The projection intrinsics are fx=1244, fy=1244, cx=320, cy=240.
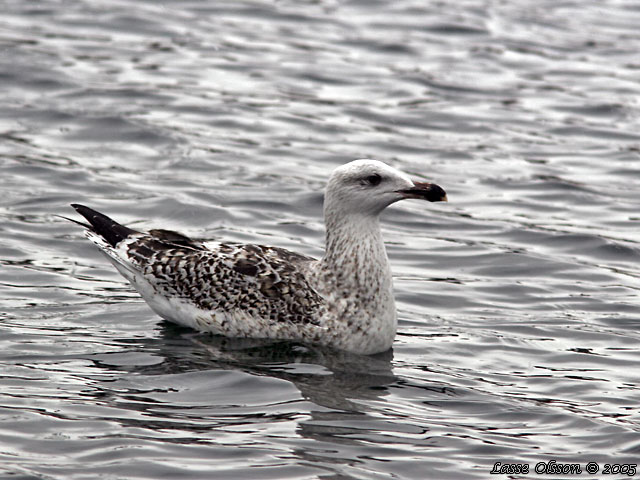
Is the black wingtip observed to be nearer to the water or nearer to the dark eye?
the water

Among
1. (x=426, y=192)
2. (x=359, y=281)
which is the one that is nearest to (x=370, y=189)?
(x=426, y=192)

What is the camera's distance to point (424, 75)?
21188mm

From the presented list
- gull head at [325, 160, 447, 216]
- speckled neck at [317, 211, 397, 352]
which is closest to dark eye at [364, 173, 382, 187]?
gull head at [325, 160, 447, 216]

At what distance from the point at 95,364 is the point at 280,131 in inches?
338

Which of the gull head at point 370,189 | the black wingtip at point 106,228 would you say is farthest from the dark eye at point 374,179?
the black wingtip at point 106,228

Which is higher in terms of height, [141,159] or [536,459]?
[141,159]

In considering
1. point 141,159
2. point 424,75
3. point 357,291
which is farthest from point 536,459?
point 424,75

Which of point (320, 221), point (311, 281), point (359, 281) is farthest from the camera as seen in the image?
point (320, 221)

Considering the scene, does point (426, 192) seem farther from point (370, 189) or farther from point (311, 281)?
point (311, 281)

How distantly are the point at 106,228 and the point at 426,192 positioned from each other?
3.17 metres

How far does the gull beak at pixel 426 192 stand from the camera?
33.6 ft

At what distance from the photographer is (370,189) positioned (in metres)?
10.5

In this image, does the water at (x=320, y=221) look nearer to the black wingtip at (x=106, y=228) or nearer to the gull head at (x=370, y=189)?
the black wingtip at (x=106, y=228)

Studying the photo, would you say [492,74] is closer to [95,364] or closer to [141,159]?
[141,159]
